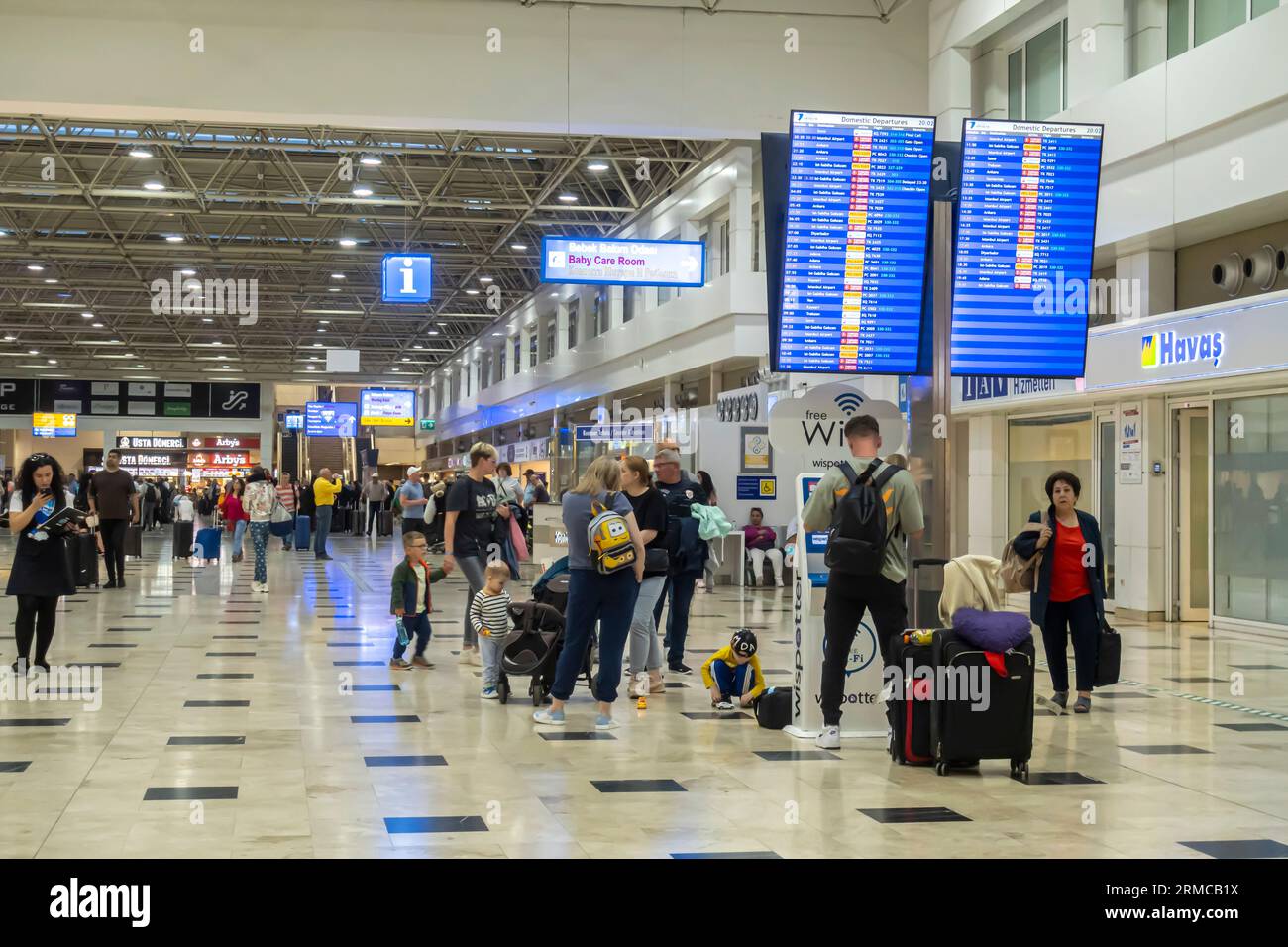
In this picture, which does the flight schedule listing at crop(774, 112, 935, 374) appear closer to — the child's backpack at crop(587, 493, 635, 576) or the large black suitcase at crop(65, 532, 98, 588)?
the child's backpack at crop(587, 493, 635, 576)

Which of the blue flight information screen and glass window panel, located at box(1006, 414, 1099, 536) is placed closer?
the blue flight information screen

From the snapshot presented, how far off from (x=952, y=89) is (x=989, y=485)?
4957 millimetres

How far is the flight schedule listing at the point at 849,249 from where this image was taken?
922cm

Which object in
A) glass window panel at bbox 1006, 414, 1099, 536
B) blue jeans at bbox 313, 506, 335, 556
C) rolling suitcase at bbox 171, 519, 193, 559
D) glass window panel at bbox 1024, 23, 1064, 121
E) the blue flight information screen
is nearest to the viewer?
the blue flight information screen

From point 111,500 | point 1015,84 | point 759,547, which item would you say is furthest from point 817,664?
point 111,500

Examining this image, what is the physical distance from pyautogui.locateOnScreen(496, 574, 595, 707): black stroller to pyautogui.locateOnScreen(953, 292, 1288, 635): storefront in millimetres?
7070

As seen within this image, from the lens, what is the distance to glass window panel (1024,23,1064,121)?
15.8m

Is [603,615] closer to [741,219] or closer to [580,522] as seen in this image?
[580,522]

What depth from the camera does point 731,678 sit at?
832cm

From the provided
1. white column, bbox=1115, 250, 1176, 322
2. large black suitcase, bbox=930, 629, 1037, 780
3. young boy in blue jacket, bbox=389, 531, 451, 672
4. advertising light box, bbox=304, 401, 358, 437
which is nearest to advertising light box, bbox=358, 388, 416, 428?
advertising light box, bbox=304, 401, 358, 437

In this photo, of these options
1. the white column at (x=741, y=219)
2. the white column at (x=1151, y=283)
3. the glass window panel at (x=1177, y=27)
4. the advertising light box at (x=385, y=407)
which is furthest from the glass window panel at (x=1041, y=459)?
the advertising light box at (x=385, y=407)

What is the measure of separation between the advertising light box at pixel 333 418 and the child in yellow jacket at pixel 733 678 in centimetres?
4250

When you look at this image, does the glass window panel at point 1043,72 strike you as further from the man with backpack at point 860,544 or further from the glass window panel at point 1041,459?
the man with backpack at point 860,544
